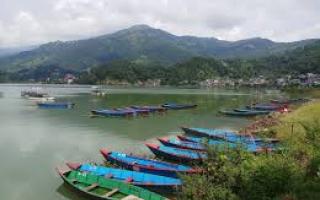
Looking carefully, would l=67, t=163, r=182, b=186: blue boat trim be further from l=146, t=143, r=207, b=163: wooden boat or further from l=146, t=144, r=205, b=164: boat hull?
l=146, t=143, r=207, b=163: wooden boat

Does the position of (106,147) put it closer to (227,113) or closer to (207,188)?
(207,188)

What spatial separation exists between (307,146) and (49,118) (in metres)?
53.5

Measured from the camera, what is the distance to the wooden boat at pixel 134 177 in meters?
25.5

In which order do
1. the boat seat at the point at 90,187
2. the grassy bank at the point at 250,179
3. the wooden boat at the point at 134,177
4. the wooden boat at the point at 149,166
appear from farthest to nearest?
the wooden boat at the point at 149,166 → the wooden boat at the point at 134,177 → the boat seat at the point at 90,187 → the grassy bank at the point at 250,179

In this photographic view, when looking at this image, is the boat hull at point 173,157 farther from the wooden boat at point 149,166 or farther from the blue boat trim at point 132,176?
the blue boat trim at point 132,176

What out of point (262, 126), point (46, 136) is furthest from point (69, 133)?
point (262, 126)

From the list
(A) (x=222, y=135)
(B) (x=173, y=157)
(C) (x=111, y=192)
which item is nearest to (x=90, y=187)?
(C) (x=111, y=192)

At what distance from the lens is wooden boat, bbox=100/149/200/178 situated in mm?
28109

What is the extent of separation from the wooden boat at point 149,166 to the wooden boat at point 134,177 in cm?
104

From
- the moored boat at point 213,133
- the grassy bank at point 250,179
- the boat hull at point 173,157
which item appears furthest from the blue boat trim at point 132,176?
the moored boat at point 213,133

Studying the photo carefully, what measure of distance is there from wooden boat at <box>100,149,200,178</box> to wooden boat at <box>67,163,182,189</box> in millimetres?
1035

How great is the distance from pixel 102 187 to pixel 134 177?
242 centimetres

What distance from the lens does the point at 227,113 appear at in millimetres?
78812

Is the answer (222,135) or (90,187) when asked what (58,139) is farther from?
(90,187)
